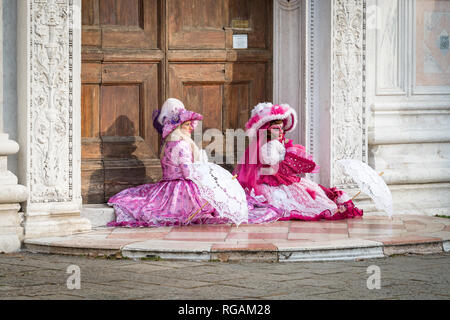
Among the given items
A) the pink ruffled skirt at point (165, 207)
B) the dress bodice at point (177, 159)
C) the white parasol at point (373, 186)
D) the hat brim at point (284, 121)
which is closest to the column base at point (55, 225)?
the pink ruffled skirt at point (165, 207)

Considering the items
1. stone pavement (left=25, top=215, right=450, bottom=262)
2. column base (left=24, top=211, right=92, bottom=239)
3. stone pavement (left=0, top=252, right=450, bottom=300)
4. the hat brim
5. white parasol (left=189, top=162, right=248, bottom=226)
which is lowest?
stone pavement (left=0, top=252, right=450, bottom=300)

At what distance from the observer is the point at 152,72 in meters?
9.19

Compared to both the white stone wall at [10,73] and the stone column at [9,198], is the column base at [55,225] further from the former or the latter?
the white stone wall at [10,73]

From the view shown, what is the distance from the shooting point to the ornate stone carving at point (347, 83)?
30.8 ft

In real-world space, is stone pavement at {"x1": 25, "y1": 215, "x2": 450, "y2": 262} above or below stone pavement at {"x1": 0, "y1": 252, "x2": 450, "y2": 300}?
above

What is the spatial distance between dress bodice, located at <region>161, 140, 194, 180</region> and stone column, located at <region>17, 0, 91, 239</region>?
3.32ft

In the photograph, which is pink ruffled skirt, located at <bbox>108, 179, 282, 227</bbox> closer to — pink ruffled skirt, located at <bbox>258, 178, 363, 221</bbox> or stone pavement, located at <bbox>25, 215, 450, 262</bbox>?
stone pavement, located at <bbox>25, 215, 450, 262</bbox>

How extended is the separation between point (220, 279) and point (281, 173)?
3076 mm

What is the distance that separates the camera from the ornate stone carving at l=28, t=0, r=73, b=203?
7852 mm

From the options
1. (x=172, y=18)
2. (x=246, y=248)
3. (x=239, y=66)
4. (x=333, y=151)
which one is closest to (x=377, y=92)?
(x=333, y=151)

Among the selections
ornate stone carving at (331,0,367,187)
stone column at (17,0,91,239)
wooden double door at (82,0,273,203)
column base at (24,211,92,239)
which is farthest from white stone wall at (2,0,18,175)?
ornate stone carving at (331,0,367,187)

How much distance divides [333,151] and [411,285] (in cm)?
368

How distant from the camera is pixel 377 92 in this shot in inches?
390

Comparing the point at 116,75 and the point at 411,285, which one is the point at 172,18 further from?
the point at 411,285
